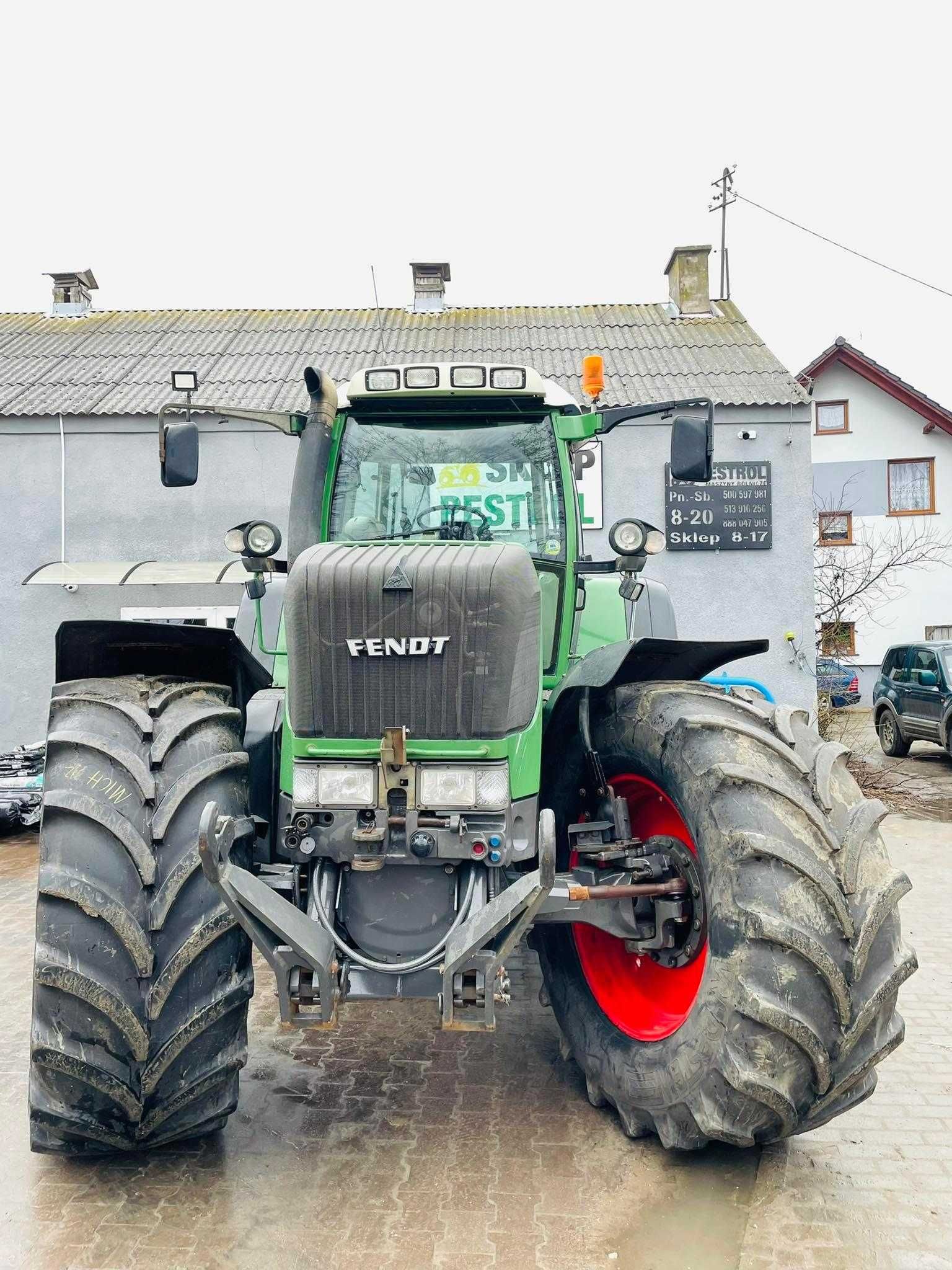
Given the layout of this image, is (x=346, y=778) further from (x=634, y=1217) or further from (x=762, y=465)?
(x=762, y=465)

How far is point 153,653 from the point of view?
12.5ft

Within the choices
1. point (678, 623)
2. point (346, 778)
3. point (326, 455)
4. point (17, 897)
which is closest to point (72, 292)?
point (678, 623)

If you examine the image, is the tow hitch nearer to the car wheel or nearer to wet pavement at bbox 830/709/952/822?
wet pavement at bbox 830/709/952/822

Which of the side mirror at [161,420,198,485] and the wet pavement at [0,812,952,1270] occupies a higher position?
the side mirror at [161,420,198,485]

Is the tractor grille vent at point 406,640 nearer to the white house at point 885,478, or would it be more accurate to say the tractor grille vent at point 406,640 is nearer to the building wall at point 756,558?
the building wall at point 756,558

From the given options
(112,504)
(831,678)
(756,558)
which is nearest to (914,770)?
(831,678)

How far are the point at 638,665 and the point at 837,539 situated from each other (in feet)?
69.2

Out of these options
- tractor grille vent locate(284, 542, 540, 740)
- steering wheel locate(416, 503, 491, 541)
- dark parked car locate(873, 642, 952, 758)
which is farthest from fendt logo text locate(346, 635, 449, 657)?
dark parked car locate(873, 642, 952, 758)

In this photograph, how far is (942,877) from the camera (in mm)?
7551

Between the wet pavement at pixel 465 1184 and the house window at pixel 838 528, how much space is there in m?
15.9

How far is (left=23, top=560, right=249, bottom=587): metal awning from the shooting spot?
11.6 m

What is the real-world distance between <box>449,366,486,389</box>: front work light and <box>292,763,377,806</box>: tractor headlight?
160cm

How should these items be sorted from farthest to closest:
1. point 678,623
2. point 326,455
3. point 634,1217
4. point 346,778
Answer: point 678,623 < point 326,455 < point 346,778 < point 634,1217

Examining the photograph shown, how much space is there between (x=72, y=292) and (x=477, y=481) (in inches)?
592
